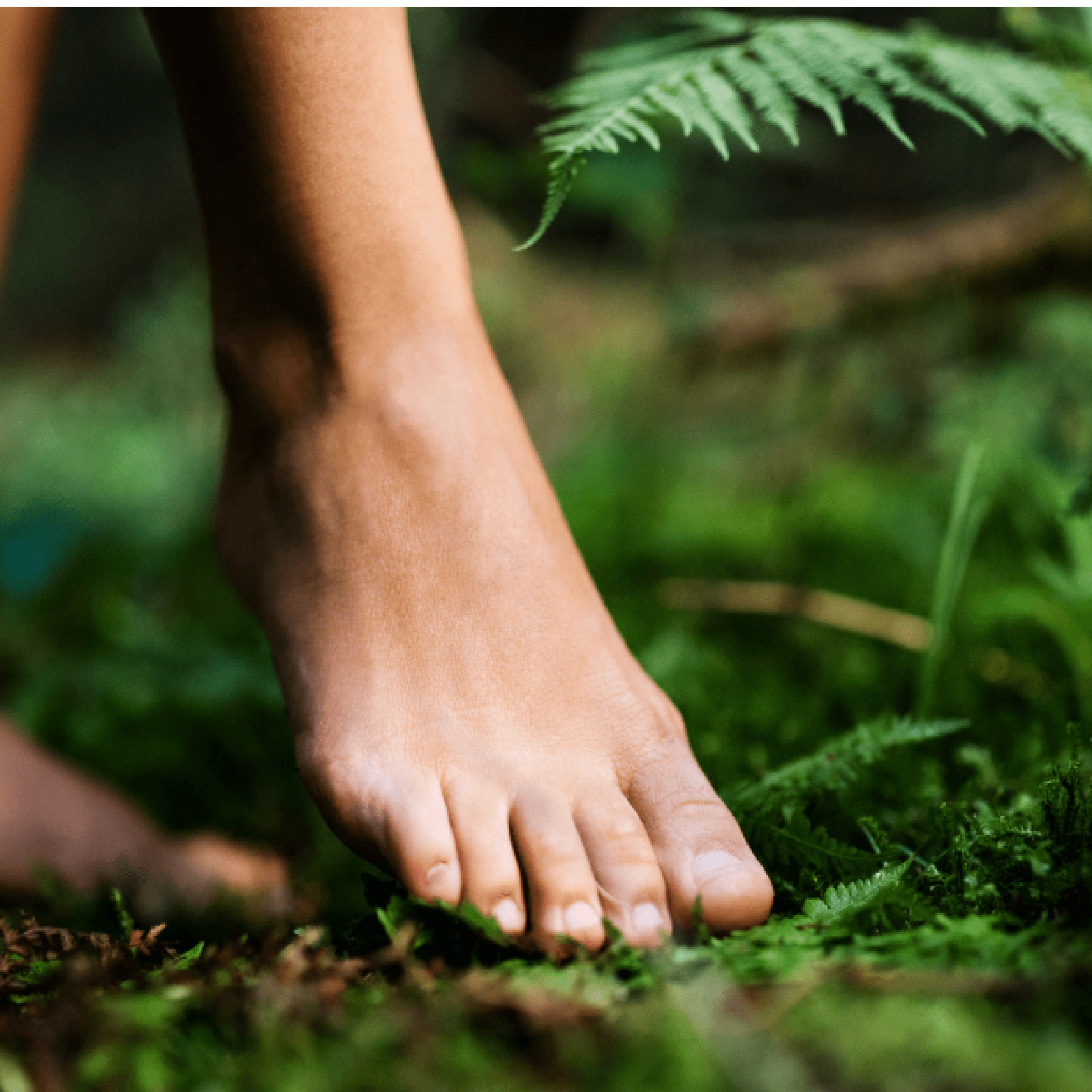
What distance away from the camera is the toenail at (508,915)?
2.47 feet

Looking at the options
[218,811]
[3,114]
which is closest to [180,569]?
[218,811]

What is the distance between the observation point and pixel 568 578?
38.1 inches

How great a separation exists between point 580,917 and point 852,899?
0.23 m

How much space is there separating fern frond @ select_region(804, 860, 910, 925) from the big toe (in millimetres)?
46

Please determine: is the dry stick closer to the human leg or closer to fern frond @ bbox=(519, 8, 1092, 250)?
fern frond @ bbox=(519, 8, 1092, 250)

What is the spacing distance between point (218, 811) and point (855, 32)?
1476 mm

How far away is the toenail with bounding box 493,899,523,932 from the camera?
754 millimetres

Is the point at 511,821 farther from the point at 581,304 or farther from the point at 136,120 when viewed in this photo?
the point at 136,120

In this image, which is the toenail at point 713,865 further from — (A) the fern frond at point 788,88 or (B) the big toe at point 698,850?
(A) the fern frond at point 788,88

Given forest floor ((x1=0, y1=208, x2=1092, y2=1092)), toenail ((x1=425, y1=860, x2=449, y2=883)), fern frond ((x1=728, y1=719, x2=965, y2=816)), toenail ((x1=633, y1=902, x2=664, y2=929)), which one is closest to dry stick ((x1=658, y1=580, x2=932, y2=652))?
forest floor ((x1=0, y1=208, x2=1092, y2=1092))

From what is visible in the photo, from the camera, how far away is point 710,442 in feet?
11.0

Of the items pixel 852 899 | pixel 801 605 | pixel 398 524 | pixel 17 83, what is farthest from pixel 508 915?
pixel 17 83

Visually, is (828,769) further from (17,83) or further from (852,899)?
(17,83)

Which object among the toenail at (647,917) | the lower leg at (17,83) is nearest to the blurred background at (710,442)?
the toenail at (647,917)
